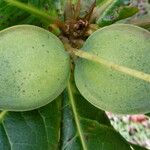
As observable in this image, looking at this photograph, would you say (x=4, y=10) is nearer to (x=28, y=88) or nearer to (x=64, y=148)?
(x=28, y=88)

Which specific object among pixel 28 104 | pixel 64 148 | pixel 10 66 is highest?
pixel 10 66

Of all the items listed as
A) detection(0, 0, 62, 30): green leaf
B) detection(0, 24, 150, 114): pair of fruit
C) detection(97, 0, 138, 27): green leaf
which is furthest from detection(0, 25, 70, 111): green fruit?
detection(97, 0, 138, 27): green leaf

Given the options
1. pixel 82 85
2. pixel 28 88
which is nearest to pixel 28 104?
pixel 28 88

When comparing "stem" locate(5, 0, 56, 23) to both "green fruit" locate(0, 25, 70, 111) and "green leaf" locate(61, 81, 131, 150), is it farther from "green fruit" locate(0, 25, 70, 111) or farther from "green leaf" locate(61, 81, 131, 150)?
"green leaf" locate(61, 81, 131, 150)

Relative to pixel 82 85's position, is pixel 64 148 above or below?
below

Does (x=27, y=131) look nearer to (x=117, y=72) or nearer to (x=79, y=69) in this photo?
(x=79, y=69)

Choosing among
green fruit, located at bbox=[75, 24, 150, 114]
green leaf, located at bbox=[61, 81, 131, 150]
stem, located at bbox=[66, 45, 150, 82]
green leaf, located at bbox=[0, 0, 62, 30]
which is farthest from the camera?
green leaf, located at bbox=[61, 81, 131, 150]

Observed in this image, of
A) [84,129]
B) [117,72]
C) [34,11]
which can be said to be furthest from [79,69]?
[84,129]
